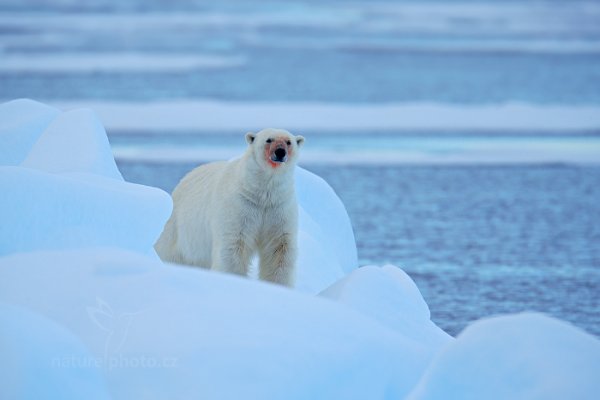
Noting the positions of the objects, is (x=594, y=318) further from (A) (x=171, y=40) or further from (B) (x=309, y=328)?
(A) (x=171, y=40)

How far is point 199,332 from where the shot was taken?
2352 millimetres

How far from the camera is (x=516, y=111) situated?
10.0 meters

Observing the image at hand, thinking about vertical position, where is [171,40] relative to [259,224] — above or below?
above

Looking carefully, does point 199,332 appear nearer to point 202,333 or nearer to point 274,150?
point 202,333

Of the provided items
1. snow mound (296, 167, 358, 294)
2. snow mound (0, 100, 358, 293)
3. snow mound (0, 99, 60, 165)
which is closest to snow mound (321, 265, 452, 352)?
snow mound (0, 100, 358, 293)

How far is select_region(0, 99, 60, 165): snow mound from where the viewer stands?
3963 mm

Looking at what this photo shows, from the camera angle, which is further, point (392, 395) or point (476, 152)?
point (476, 152)

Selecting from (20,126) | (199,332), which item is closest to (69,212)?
(199,332)

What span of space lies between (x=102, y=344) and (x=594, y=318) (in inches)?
100

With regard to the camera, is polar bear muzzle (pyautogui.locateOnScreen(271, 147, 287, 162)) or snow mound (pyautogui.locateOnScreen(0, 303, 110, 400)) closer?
snow mound (pyautogui.locateOnScreen(0, 303, 110, 400))

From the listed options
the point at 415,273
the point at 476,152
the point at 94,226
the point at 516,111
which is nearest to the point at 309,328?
the point at 94,226

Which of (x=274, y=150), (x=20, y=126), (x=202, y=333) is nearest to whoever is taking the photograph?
(x=202, y=333)

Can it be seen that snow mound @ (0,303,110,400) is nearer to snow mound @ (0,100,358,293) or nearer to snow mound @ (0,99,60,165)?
snow mound @ (0,100,358,293)

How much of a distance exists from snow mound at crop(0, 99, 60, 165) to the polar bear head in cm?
100
